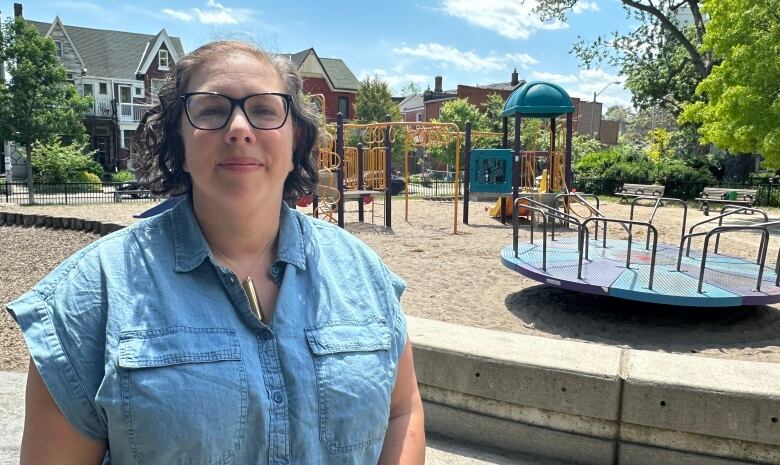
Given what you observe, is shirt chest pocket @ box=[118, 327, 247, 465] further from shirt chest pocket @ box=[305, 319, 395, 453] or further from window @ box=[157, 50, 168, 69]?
window @ box=[157, 50, 168, 69]

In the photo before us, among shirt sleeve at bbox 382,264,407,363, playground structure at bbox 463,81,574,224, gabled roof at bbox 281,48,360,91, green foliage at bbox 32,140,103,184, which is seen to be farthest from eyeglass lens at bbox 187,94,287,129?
gabled roof at bbox 281,48,360,91

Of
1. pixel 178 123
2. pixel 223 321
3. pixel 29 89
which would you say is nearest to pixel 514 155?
pixel 178 123

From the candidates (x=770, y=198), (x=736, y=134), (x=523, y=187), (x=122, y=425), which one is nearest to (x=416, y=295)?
(x=122, y=425)

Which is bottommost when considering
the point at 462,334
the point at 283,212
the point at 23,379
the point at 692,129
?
the point at 23,379

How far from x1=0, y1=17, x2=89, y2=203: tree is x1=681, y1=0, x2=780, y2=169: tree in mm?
20830

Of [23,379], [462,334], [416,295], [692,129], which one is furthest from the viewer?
[692,129]

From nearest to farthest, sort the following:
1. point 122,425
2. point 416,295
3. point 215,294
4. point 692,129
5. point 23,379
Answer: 1. point 122,425
2. point 215,294
3. point 23,379
4. point 416,295
5. point 692,129

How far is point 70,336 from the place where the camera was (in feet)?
4.00

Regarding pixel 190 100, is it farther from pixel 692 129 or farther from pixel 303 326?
pixel 692 129

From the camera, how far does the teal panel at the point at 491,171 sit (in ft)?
44.8

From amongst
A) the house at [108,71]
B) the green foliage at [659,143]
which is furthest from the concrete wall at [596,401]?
the house at [108,71]

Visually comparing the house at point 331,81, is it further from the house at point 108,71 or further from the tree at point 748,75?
the tree at point 748,75

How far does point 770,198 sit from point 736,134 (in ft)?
27.9

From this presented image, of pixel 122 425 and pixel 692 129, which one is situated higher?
pixel 692 129
